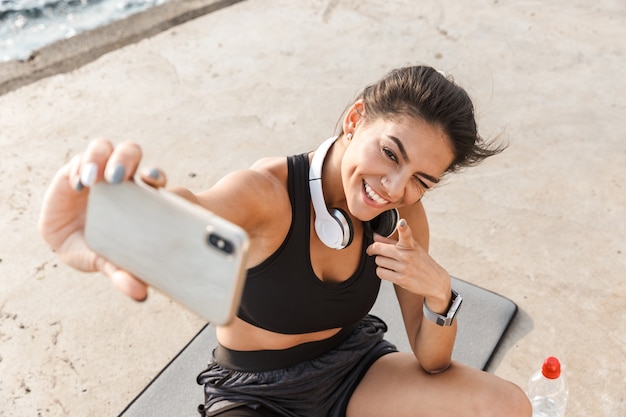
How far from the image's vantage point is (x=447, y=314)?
182 cm

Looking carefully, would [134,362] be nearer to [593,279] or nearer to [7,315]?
[7,315]

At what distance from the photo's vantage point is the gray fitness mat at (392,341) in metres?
2.29

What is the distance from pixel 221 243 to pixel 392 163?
27.4 inches

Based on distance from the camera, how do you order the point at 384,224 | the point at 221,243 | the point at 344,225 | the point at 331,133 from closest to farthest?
the point at 221,243 → the point at 344,225 → the point at 384,224 → the point at 331,133

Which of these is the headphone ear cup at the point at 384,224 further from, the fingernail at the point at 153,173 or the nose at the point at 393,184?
the fingernail at the point at 153,173

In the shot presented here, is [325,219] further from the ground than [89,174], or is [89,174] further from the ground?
[89,174]

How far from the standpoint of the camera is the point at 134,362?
8.36 feet

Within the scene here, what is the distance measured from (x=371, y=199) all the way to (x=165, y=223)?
0.67 meters

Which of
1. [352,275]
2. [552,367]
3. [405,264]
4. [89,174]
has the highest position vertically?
[89,174]

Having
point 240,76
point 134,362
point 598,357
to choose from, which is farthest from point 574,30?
point 134,362

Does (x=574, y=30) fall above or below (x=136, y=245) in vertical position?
below

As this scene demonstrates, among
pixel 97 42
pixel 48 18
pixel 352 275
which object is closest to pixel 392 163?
pixel 352 275

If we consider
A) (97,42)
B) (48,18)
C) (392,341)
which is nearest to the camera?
(392,341)

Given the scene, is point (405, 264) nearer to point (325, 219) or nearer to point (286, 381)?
point (325, 219)
